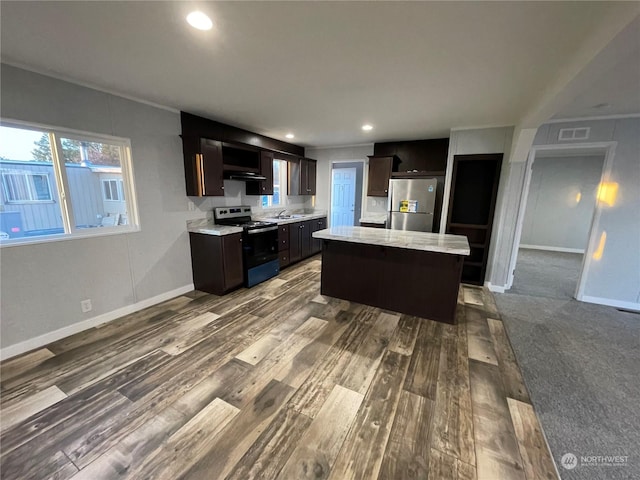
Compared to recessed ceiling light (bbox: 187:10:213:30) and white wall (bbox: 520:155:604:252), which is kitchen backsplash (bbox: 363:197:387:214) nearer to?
recessed ceiling light (bbox: 187:10:213:30)

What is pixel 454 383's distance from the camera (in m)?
1.97

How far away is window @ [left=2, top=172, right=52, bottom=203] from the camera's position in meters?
2.10

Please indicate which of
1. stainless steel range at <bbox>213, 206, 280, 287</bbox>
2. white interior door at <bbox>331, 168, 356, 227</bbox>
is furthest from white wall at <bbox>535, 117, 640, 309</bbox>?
stainless steel range at <bbox>213, 206, 280, 287</bbox>

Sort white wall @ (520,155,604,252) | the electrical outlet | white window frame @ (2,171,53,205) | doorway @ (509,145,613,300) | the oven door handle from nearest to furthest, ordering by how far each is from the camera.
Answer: white window frame @ (2,171,53,205), the electrical outlet, the oven door handle, doorway @ (509,145,613,300), white wall @ (520,155,604,252)

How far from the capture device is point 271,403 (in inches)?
69.3

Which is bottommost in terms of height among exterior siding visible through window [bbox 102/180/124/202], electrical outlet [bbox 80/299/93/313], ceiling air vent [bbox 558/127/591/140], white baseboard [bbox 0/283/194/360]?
white baseboard [bbox 0/283/194/360]

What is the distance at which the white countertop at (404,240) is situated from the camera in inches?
102

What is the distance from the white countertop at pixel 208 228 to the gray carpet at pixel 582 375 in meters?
3.45

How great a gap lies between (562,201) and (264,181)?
7367 millimetres

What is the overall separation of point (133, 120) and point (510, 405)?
4428 millimetres

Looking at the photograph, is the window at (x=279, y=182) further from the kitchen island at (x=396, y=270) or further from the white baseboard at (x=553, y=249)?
the white baseboard at (x=553, y=249)

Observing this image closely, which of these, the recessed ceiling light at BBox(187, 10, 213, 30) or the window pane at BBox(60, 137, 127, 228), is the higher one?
the recessed ceiling light at BBox(187, 10, 213, 30)

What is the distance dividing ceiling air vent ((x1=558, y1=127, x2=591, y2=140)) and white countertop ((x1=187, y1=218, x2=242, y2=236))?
4585 millimetres

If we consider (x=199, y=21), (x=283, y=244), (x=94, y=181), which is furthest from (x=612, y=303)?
(x=94, y=181)
